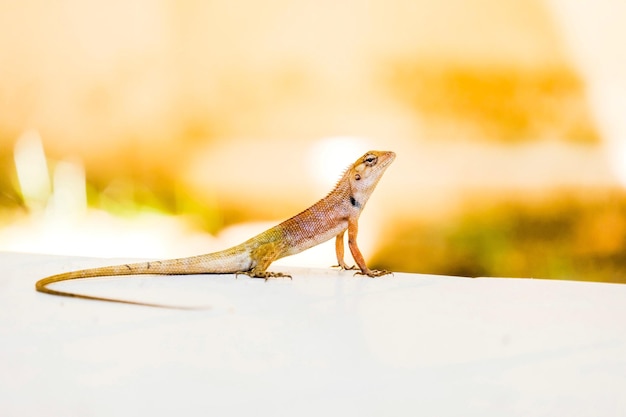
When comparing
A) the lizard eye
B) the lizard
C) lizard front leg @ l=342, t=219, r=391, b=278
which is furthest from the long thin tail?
the lizard eye

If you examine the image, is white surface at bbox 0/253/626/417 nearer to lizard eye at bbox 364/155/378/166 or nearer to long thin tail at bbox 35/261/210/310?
long thin tail at bbox 35/261/210/310

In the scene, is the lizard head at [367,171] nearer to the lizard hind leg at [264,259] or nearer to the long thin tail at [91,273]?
the lizard hind leg at [264,259]

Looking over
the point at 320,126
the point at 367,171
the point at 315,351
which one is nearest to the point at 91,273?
the point at 367,171

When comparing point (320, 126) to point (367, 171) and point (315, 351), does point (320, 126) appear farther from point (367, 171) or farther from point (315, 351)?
point (315, 351)

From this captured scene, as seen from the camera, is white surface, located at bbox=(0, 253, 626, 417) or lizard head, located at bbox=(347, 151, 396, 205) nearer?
white surface, located at bbox=(0, 253, 626, 417)

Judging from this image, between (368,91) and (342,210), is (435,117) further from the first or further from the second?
(342,210)
